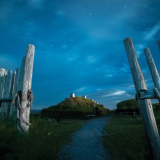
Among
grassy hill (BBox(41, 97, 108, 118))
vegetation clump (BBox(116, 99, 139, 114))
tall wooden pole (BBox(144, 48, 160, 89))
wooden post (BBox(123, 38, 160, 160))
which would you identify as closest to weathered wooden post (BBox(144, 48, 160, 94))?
tall wooden pole (BBox(144, 48, 160, 89))

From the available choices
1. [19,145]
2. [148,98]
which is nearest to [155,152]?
[148,98]

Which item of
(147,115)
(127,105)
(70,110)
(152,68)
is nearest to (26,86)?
(147,115)

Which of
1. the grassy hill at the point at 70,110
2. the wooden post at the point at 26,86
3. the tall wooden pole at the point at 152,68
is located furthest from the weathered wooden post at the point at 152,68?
the grassy hill at the point at 70,110

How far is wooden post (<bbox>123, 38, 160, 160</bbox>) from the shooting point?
10.6 feet

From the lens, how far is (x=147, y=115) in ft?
11.1

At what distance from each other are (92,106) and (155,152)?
19154 mm

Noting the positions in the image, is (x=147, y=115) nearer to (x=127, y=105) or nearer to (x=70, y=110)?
(x=70, y=110)

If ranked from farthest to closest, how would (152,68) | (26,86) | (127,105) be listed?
(127,105), (152,68), (26,86)

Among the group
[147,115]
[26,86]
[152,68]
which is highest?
[152,68]

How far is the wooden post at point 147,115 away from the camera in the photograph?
3.22 m

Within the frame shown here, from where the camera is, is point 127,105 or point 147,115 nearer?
point 147,115

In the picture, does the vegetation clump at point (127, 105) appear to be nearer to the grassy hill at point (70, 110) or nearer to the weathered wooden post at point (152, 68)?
the grassy hill at point (70, 110)

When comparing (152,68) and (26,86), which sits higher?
(152,68)

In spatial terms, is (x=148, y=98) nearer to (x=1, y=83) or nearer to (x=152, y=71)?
(x=152, y=71)
